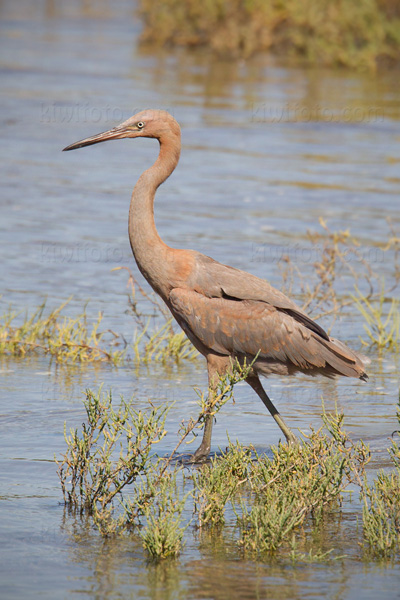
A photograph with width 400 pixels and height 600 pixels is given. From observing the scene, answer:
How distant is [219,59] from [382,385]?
1129 inches

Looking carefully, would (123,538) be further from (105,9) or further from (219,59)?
(105,9)

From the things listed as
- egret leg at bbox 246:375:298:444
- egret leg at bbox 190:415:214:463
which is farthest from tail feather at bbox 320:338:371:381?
egret leg at bbox 190:415:214:463

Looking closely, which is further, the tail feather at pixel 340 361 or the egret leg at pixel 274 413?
the tail feather at pixel 340 361

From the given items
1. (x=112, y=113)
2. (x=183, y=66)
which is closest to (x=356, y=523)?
(x=112, y=113)

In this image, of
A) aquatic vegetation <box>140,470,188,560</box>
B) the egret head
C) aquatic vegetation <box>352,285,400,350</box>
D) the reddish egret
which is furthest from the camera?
aquatic vegetation <box>352,285,400,350</box>

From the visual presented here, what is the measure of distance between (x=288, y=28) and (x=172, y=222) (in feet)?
76.3

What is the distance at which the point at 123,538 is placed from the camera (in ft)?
18.1

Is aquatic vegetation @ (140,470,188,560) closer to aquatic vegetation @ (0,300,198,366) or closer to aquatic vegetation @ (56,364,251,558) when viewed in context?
aquatic vegetation @ (56,364,251,558)
